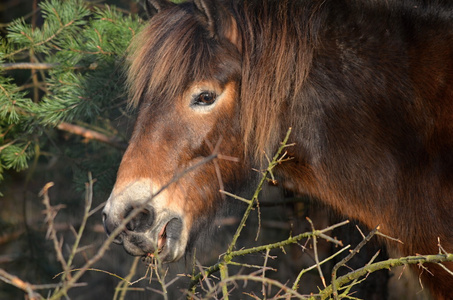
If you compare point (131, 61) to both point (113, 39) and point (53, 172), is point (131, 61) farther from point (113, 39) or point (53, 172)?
point (53, 172)

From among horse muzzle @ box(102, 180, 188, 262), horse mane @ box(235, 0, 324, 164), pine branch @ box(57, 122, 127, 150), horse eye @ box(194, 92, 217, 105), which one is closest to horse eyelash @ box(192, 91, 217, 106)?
horse eye @ box(194, 92, 217, 105)

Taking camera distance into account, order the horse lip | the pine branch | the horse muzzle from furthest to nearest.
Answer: the pine branch < the horse lip < the horse muzzle

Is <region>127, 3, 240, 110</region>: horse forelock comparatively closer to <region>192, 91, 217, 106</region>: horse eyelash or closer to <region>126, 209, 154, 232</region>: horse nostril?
<region>192, 91, 217, 106</region>: horse eyelash

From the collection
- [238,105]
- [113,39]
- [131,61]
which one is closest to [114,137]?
[113,39]

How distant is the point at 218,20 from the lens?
2334mm

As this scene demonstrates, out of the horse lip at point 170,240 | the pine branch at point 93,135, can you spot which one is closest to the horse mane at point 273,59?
the horse lip at point 170,240

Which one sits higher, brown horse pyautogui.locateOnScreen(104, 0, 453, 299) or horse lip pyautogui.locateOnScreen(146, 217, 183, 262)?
brown horse pyautogui.locateOnScreen(104, 0, 453, 299)

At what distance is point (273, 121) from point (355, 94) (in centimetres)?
41

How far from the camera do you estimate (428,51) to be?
7.85 ft

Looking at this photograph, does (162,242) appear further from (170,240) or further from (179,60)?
(179,60)

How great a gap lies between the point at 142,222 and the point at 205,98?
0.62m

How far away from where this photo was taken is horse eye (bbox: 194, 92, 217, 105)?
2.32m

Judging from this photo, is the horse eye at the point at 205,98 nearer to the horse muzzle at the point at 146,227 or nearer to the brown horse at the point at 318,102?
the brown horse at the point at 318,102

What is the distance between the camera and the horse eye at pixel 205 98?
7.60 feet
